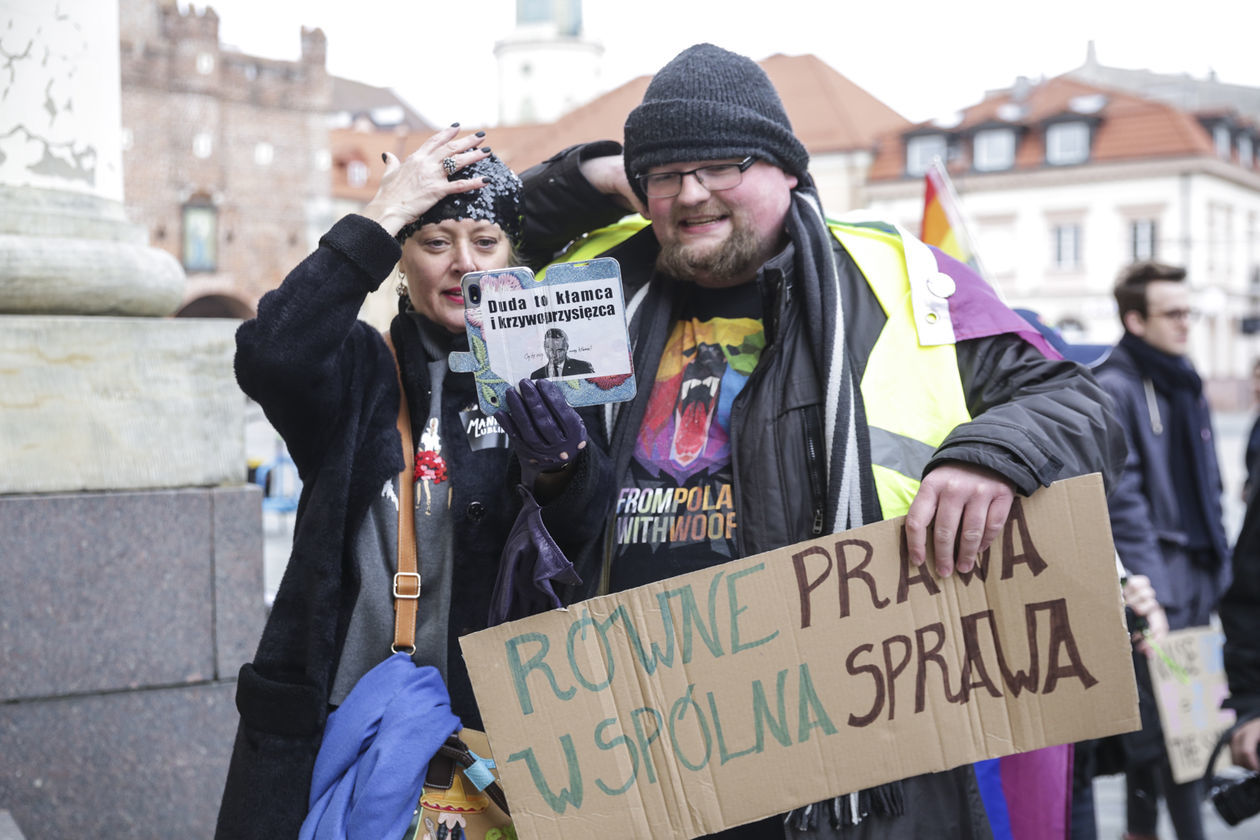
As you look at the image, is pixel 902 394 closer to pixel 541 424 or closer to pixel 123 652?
pixel 541 424

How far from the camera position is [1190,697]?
13.1 feet

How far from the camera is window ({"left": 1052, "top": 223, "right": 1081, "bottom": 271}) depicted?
129 feet

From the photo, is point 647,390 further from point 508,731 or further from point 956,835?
point 956,835

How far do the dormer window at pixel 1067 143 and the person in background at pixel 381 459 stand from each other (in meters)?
40.8

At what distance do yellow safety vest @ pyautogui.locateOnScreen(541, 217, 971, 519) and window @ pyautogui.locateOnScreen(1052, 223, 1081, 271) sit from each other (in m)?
39.4

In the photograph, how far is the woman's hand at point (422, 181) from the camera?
214 centimetres

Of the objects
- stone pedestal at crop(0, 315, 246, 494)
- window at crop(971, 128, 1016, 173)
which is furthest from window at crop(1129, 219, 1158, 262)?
stone pedestal at crop(0, 315, 246, 494)

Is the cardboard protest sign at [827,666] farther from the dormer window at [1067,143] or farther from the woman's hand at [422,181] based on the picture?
the dormer window at [1067,143]

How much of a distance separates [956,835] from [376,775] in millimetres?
942

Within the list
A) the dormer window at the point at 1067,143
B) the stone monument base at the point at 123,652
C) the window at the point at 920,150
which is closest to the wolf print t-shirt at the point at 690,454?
the stone monument base at the point at 123,652

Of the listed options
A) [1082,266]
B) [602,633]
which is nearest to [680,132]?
[602,633]

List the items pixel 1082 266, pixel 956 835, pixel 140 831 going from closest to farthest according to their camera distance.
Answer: pixel 956 835, pixel 140 831, pixel 1082 266

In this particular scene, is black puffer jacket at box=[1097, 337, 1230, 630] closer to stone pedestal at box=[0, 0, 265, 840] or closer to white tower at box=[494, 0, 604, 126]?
stone pedestal at box=[0, 0, 265, 840]

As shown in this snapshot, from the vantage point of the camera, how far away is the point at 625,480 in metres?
2.35
